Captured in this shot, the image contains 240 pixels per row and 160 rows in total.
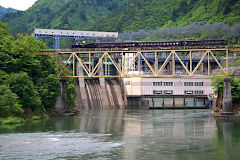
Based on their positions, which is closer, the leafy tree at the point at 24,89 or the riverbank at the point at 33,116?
the riverbank at the point at 33,116

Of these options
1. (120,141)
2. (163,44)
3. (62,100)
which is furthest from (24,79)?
(163,44)

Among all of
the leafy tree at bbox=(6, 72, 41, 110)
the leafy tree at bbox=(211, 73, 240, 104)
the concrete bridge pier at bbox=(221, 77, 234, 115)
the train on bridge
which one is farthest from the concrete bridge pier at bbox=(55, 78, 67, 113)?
the concrete bridge pier at bbox=(221, 77, 234, 115)

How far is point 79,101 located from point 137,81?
18.5m

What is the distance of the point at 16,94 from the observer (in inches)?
2788

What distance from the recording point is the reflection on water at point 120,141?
139ft

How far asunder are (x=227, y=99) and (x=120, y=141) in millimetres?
34559

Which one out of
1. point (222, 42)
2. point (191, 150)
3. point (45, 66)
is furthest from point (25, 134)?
point (222, 42)

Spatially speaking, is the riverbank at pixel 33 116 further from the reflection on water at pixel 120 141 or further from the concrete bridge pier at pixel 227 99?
the concrete bridge pier at pixel 227 99

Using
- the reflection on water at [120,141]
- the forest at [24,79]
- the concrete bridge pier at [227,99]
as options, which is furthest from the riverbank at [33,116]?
the concrete bridge pier at [227,99]

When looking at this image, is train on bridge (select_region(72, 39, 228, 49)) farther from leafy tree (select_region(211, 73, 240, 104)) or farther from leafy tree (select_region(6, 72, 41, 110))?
leafy tree (select_region(6, 72, 41, 110))

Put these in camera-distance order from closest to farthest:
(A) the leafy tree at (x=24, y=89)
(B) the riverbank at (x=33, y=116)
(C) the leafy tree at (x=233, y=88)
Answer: (B) the riverbank at (x=33, y=116)
(A) the leafy tree at (x=24, y=89)
(C) the leafy tree at (x=233, y=88)

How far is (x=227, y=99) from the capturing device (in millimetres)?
78938

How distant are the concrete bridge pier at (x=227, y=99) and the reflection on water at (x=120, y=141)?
31.1 feet

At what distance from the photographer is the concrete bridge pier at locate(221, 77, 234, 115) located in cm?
7881
